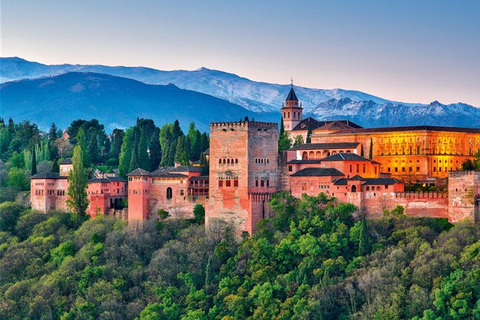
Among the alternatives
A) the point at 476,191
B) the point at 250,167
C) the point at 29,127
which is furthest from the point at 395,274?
the point at 29,127

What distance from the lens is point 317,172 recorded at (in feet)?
188

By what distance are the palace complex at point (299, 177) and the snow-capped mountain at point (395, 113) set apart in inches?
3027

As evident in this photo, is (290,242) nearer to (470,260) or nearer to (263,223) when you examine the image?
(263,223)

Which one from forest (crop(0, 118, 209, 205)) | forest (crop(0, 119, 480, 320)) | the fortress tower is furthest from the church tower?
the fortress tower

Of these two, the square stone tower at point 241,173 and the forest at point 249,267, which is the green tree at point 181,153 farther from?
the square stone tower at point 241,173

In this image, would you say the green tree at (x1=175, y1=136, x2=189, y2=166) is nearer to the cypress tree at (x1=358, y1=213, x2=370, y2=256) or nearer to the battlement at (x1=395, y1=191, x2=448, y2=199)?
the battlement at (x1=395, y1=191, x2=448, y2=199)

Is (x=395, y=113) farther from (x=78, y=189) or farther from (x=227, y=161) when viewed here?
(x=227, y=161)

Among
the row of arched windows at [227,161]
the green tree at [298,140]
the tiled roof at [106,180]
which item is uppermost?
the green tree at [298,140]

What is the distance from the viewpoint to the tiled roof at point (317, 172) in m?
57.0

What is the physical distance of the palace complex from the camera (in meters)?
55.1

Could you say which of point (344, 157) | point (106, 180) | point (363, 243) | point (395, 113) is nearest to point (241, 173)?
point (344, 157)

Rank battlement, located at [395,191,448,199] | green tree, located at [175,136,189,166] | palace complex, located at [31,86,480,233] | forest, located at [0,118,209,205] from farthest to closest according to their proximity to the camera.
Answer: forest, located at [0,118,209,205] → green tree, located at [175,136,189,166] → palace complex, located at [31,86,480,233] → battlement, located at [395,191,448,199]

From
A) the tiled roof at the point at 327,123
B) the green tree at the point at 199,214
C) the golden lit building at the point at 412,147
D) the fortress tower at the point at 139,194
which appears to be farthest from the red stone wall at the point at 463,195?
the tiled roof at the point at 327,123

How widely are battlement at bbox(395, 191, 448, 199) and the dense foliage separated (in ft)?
3.73
